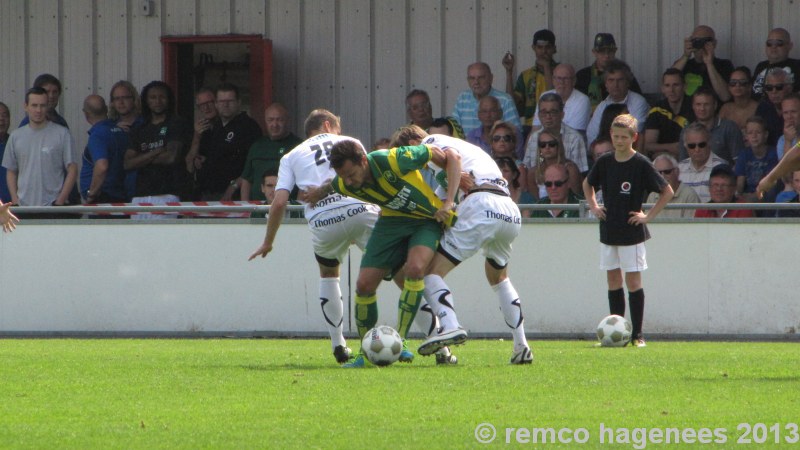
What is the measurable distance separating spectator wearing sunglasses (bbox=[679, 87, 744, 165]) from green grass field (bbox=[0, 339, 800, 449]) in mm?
3881

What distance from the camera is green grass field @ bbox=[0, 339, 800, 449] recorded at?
6.36 meters

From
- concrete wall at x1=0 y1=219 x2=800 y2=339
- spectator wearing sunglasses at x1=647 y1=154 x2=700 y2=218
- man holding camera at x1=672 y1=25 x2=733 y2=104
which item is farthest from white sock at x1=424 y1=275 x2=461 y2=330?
man holding camera at x1=672 y1=25 x2=733 y2=104

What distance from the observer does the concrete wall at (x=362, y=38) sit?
16.9m

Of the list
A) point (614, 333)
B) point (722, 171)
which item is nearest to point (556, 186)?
point (722, 171)

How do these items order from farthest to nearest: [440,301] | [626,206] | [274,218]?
[626,206]
[274,218]
[440,301]

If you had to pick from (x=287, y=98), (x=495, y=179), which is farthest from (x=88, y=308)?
(x=495, y=179)

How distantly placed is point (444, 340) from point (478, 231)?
3.05 feet

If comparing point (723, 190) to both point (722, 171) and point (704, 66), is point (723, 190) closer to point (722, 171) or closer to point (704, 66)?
point (722, 171)

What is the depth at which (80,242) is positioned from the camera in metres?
14.6

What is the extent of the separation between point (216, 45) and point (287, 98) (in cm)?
122

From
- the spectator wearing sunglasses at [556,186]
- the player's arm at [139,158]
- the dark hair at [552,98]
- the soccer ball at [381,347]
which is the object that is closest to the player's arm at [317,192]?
the soccer ball at [381,347]

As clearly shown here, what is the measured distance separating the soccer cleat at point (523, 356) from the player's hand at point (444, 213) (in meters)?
1.13

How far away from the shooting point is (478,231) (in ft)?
31.5

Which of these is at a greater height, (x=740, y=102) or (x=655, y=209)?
(x=740, y=102)
